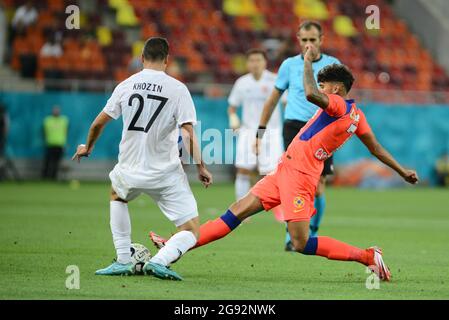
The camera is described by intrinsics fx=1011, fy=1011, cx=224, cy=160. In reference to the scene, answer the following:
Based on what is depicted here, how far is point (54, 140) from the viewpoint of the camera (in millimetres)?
26969

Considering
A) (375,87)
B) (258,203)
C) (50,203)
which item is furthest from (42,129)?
(258,203)

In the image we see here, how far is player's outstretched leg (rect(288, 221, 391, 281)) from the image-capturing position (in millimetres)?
9086

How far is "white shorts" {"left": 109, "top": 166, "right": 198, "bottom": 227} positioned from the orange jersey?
40.2 inches

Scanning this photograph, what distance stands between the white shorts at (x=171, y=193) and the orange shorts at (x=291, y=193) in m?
0.76

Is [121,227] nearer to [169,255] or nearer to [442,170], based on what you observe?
[169,255]

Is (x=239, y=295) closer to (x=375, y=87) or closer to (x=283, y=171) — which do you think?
(x=283, y=171)

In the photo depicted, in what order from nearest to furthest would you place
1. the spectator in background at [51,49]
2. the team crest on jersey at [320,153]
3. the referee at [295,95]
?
the team crest on jersey at [320,153] < the referee at [295,95] < the spectator in background at [51,49]

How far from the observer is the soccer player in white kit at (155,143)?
8.85m

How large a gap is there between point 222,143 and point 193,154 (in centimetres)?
1894

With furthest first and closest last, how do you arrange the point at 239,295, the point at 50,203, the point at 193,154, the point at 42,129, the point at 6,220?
the point at 42,129
the point at 50,203
the point at 6,220
the point at 193,154
the point at 239,295

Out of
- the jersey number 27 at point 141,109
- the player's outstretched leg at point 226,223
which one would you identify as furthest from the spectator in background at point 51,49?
the jersey number 27 at point 141,109

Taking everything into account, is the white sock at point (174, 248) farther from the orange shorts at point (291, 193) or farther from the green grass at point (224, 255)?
the orange shorts at point (291, 193)

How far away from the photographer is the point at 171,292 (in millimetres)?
8039

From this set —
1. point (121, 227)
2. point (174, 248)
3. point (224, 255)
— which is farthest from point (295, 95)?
point (174, 248)
